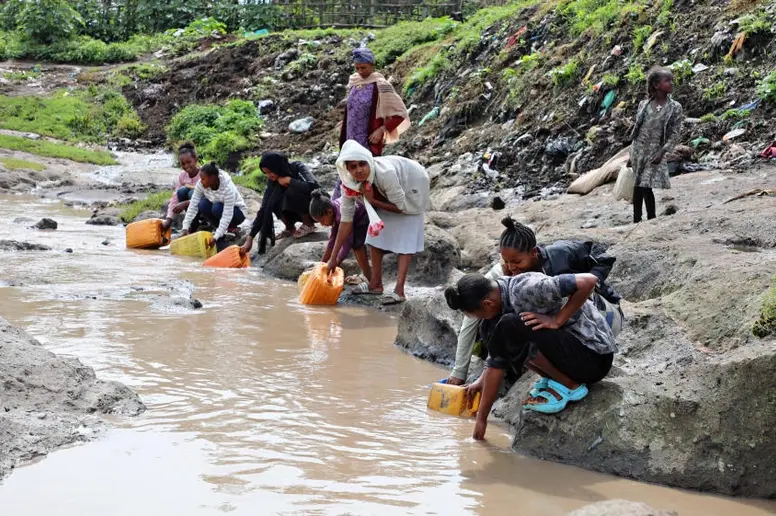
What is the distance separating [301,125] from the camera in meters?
18.1

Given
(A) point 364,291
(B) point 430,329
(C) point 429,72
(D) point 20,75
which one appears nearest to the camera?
(B) point 430,329

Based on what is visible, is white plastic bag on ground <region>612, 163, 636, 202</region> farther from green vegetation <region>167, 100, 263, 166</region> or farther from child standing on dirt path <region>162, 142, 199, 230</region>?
green vegetation <region>167, 100, 263, 166</region>

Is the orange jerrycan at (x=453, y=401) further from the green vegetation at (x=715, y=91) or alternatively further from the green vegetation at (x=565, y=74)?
the green vegetation at (x=565, y=74)

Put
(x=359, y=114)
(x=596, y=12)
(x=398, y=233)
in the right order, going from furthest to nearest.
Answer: (x=596, y=12), (x=359, y=114), (x=398, y=233)

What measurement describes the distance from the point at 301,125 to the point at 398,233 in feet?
38.1

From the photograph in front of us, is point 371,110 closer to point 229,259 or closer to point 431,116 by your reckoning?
point 229,259

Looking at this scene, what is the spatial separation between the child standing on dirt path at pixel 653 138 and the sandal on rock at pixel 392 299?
6.58ft

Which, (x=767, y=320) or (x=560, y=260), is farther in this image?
(x=560, y=260)

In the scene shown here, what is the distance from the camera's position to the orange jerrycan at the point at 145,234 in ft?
31.9

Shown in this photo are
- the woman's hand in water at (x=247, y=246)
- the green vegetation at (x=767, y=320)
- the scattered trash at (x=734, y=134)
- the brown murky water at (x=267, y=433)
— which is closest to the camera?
the brown murky water at (x=267, y=433)

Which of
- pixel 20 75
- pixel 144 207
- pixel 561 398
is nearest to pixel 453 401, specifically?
pixel 561 398

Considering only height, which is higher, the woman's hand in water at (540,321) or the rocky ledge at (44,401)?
the woman's hand in water at (540,321)

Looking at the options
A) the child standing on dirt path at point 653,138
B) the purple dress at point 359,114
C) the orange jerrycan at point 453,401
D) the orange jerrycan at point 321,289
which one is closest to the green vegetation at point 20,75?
the purple dress at point 359,114

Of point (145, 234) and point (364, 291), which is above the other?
point (145, 234)
